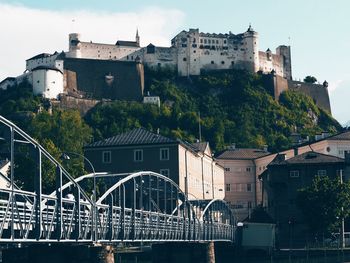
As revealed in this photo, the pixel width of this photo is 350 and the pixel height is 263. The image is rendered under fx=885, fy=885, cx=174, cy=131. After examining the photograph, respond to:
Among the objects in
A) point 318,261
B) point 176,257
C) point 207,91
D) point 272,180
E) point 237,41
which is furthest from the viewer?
point 237,41

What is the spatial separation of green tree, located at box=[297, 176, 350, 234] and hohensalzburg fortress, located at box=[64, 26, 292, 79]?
8638 cm

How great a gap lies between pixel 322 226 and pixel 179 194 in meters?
24.4

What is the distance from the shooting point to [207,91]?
164m

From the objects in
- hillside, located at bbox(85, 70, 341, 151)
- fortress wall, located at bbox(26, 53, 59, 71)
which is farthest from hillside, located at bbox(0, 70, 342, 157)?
fortress wall, located at bbox(26, 53, 59, 71)

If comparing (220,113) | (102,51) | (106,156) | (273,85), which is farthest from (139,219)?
(273,85)

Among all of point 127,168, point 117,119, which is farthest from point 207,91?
point 127,168

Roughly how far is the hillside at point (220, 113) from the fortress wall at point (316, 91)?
329 centimetres

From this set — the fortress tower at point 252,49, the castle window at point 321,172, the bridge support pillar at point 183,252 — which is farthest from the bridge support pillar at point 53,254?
the fortress tower at point 252,49

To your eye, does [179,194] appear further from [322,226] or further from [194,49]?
[194,49]

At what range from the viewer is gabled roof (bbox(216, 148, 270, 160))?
12331 cm

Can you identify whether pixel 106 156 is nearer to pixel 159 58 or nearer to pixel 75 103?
pixel 75 103

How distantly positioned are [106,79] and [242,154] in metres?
39.1

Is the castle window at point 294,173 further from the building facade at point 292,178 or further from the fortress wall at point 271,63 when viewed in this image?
the fortress wall at point 271,63

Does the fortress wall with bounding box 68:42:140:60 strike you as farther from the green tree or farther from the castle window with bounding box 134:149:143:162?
the green tree
